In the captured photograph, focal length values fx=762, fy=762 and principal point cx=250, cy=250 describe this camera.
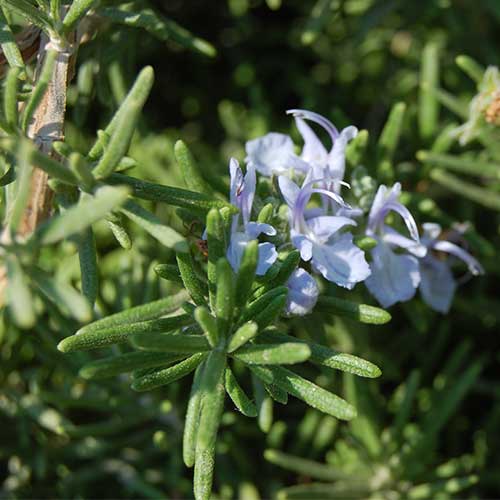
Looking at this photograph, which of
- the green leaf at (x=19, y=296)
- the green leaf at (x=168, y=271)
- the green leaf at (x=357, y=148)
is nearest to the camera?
the green leaf at (x=19, y=296)

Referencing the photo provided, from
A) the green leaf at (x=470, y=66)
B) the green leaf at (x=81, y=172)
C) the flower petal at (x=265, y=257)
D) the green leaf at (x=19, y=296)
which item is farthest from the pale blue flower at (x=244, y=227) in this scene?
the green leaf at (x=470, y=66)

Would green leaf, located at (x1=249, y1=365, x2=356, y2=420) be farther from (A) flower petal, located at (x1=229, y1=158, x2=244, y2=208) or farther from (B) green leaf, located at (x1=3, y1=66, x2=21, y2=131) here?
(B) green leaf, located at (x1=3, y1=66, x2=21, y2=131)

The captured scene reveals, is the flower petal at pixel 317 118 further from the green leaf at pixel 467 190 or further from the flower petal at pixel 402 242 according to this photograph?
the green leaf at pixel 467 190

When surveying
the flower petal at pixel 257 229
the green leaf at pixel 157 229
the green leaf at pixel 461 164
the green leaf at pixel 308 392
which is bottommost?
the green leaf at pixel 308 392

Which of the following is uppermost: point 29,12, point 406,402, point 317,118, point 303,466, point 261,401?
point 29,12

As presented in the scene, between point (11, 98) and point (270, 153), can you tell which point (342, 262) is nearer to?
point (270, 153)

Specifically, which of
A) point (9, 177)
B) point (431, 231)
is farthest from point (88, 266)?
point (431, 231)
